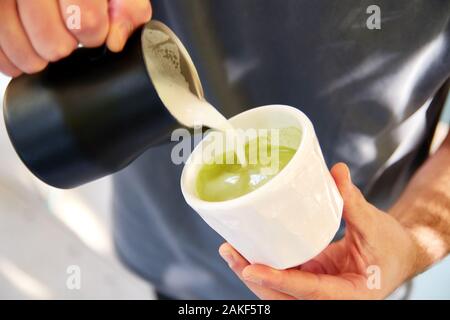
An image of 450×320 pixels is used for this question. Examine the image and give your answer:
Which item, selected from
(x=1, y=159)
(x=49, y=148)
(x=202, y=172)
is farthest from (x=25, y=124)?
(x=1, y=159)

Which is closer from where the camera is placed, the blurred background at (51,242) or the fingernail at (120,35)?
the fingernail at (120,35)

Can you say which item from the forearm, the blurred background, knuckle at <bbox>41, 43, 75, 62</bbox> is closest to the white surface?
the blurred background

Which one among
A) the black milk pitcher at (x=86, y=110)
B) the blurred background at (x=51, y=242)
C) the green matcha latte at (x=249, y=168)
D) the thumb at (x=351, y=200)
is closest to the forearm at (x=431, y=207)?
the thumb at (x=351, y=200)

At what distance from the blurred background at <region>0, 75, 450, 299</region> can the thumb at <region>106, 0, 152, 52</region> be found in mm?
837

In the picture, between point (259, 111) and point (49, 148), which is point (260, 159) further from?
point (49, 148)

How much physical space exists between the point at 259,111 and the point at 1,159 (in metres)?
1.09

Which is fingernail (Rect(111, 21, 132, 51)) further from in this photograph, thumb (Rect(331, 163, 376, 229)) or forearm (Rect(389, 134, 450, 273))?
forearm (Rect(389, 134, 450, 273))

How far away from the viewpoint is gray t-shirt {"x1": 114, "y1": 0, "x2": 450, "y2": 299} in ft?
2.12

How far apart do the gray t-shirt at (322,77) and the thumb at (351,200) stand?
Answer: 18 cm

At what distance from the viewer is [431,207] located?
774 millimetres

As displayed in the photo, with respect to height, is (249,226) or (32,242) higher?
(249,226)

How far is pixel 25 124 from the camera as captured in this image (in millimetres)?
474

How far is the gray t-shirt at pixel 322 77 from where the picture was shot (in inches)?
25.5

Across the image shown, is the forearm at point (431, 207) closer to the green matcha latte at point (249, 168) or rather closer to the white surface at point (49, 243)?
the green matcha latte at point (249, 168)
